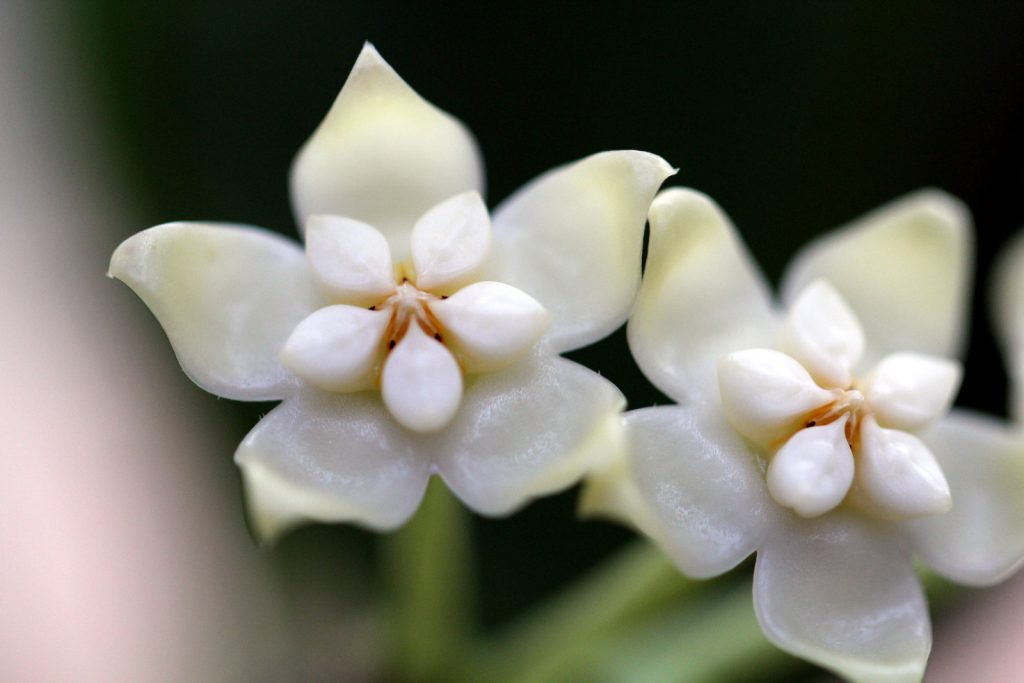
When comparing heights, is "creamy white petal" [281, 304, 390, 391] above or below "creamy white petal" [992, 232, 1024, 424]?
above

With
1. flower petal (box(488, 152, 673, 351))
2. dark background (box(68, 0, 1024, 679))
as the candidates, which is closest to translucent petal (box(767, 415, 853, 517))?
flower petal (box(488, 152, 673, 351))

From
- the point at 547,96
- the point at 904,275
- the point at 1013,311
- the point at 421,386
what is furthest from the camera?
the point at 547,96

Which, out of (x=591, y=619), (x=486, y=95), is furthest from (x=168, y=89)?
(x=591, y=619)

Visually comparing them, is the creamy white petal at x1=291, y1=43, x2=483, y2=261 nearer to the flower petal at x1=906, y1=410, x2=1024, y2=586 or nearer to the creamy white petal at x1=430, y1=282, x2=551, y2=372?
the creamy white petal at x1=430, y1=282, x2=551, y2=372

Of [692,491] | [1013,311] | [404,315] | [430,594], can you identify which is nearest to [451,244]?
[404,315]

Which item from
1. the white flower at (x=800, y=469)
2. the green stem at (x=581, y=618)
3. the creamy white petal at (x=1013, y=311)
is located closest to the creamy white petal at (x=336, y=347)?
the white flower at (x=800, y=469)

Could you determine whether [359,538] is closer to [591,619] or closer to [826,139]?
[591,619]

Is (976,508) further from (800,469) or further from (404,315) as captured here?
(404,315)
